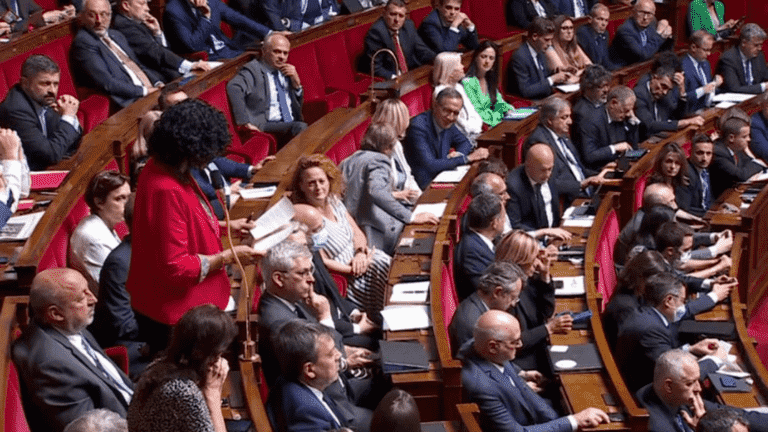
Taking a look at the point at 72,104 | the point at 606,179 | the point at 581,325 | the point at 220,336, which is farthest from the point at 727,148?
the point at 220,336

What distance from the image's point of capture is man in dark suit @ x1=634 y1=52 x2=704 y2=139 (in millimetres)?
4695

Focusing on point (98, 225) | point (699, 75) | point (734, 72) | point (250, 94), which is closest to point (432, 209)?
point (250, 94)

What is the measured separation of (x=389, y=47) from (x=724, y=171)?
127 cm

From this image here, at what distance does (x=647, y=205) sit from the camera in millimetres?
3613

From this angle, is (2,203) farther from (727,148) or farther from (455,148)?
(727,148)

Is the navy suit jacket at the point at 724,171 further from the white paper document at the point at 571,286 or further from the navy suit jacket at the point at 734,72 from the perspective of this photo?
the white paper document at the point at 571,286

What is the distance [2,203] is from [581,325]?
1301 mm

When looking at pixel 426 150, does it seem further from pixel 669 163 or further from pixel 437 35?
pixel 437 35

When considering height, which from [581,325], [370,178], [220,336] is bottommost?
[581,325]

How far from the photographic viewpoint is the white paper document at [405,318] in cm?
259

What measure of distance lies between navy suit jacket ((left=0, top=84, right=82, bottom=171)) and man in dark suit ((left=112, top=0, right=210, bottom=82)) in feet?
2.55

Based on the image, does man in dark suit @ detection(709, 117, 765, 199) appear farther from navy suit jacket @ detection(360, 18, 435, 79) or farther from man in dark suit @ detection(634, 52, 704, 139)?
navy suit jacket @ detection(360, 18, 435, 79)

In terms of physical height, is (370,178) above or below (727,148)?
above

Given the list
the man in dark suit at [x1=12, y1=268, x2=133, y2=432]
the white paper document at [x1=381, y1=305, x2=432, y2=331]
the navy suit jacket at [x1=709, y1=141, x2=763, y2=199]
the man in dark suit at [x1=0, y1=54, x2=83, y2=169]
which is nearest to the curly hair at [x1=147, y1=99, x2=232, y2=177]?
the man in dark suit at [x1=12, y1=268, x2=133, y2=432]
